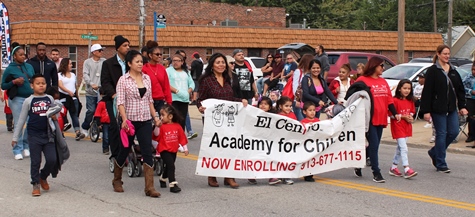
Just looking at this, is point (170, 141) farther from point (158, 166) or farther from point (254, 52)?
point (254, 52)

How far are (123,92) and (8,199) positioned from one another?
192 centimetres

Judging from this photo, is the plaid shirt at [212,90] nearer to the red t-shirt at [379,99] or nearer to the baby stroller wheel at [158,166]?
the baby stroller wheel at [158,166]

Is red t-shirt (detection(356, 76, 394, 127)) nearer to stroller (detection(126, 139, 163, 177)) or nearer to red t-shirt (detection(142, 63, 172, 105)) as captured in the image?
red t-shirt (detection(142, 63, 172, 105))

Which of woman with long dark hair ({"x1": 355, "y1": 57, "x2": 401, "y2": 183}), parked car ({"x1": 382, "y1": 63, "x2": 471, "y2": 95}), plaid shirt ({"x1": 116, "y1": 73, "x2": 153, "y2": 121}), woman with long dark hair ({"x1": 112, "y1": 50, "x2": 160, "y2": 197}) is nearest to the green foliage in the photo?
parked car ({"x1": 382, "y1": 63, "x2": 471, "y2": 95})

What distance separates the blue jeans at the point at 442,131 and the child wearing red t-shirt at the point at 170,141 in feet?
13.6

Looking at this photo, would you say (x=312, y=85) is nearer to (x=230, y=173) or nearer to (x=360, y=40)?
(x=230, y=173)

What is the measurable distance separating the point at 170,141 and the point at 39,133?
167 cm

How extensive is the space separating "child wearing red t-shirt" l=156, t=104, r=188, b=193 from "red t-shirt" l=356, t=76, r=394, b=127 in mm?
2860

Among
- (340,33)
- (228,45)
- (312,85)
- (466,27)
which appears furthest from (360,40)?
(312,85)

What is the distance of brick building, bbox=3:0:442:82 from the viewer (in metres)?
42.2

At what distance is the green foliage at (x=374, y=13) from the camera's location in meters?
64.3

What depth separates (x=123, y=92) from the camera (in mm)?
9422

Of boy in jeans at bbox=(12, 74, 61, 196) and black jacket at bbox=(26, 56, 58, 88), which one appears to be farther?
black jacket at bbox=(26, 56, 58, 88)

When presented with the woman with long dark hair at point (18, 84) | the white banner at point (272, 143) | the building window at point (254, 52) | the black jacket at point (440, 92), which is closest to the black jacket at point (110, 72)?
the white banner at point (272, 143)
